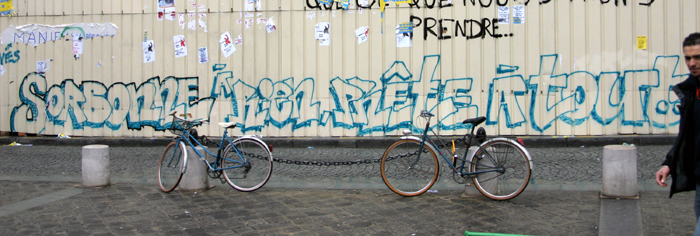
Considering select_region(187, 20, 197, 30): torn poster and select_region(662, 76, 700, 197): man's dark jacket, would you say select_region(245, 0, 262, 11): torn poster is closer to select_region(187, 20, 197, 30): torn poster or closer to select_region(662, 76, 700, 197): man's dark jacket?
select_region(187, 20, 197, 30): torn poster

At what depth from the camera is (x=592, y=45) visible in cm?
1088

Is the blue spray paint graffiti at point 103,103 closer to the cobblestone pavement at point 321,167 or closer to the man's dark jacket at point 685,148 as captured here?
the cobblestone pavement at point 321,167

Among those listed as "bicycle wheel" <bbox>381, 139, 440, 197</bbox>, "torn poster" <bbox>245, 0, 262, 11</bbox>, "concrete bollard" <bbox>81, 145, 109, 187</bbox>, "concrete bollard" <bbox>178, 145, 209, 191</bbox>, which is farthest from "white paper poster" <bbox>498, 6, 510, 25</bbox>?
"concrete bollard" <bbox>81, 145, 109, 187</bbox>

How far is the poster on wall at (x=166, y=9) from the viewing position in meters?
11.8

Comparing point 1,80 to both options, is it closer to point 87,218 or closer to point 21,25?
point 21,25

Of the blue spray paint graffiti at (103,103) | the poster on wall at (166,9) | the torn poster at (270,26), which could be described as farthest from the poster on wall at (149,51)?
the torn poster at (270,26)

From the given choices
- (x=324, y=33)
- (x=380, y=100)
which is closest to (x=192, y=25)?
(x=324, y=33)

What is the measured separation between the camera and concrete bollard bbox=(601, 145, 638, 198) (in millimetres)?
5492

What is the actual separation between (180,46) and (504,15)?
22.3 ft

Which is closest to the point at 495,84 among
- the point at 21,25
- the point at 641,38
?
the point at 641,38

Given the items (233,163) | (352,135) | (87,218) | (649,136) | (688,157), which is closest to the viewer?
(688,157)

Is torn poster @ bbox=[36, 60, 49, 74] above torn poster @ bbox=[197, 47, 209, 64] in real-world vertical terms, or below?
below

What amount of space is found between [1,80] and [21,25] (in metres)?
1.39

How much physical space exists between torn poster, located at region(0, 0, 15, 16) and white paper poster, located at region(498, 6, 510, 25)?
10.6 metres
